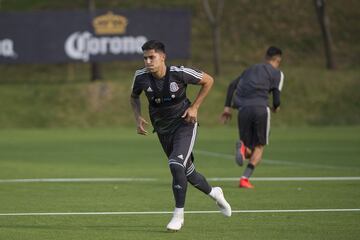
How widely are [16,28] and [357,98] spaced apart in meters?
12.6

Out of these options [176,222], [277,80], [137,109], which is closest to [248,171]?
[277,80]

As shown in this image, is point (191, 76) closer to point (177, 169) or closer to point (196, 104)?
point (196, 104)

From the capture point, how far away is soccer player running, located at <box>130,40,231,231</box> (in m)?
11.7

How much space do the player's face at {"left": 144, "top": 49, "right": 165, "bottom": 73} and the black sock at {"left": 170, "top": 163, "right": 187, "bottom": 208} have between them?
1.14 m

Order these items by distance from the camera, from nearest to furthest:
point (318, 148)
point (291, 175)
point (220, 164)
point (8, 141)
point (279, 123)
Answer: point (291, 175), point (220, 164), point (318, 148), point (8, 141), point (279, 123)

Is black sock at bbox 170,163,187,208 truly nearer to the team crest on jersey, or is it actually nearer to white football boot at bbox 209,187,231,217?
white football boot at bbox 209,187,231,217

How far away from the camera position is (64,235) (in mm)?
11219

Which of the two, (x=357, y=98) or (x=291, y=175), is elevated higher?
(x=291, y=175)

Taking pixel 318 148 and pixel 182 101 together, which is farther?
pixel 318 148

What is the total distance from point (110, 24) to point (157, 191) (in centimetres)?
2120

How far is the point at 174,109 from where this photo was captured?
1206 cm

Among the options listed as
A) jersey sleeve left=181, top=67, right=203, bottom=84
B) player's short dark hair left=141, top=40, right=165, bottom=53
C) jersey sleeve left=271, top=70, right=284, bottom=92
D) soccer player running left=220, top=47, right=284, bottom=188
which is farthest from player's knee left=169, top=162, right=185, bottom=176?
jersey sleeve left=271, top=70, right=284, bottom=92

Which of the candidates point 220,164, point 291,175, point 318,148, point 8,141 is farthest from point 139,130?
point 8,141

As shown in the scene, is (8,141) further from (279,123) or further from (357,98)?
(357,98)
